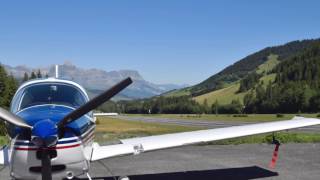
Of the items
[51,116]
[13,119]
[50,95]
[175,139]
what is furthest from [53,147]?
[175,139]

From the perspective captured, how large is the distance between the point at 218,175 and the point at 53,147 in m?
5.77

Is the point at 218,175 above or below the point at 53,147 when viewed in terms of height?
below

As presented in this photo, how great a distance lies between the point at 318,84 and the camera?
141 m

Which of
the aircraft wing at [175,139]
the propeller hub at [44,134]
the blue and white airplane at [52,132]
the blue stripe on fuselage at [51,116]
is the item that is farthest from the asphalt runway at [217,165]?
the propeller hub at [44,134]

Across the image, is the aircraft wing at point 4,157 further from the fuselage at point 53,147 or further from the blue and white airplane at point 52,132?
the fuselage at point 53,147

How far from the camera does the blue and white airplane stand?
6.71 m

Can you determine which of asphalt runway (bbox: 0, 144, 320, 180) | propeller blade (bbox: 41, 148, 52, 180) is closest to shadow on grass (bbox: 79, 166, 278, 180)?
asphalt runway (bbox: 0, 144, 320, 180)

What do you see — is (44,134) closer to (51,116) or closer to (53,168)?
(51,116)

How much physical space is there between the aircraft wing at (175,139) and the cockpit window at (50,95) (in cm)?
111

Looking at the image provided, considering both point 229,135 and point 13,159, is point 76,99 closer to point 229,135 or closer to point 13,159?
point 13,159

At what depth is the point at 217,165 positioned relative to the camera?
13.2 m

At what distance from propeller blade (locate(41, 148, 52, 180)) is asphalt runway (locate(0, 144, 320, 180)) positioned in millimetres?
2340

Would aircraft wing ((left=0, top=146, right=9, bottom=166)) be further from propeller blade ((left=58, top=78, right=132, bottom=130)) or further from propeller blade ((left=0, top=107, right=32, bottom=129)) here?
propeller blade ((left=58, top=78, right=132, bottom=130))

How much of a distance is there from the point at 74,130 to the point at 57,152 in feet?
1.72
